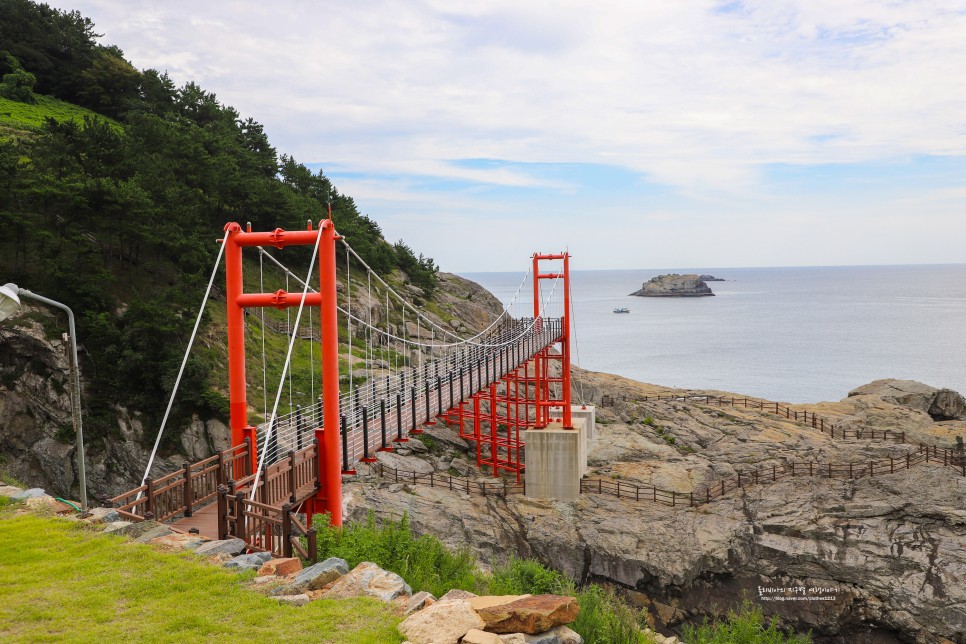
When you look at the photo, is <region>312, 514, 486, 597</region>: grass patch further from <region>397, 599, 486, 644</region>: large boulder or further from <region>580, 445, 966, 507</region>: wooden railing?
<region>580, 445, 966, 507</region>: wooden railing

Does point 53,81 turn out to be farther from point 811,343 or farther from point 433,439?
point 811,343

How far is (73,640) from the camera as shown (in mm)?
6785

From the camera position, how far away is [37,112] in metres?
43.5

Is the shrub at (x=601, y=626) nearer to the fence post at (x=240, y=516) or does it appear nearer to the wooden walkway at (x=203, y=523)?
the fence post at (x=240, y=516)

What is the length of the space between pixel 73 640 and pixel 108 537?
2597 mm

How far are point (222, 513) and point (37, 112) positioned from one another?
1751 inches

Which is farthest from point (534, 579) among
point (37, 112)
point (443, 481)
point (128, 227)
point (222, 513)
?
point (37, 112)

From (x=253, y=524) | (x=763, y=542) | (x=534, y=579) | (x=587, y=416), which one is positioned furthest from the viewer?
(x=587, y=416)

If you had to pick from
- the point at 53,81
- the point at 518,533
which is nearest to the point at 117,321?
the point at 518,533

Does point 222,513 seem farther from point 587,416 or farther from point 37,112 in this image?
point 37,112

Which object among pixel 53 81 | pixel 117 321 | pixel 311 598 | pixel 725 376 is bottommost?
pixel 725 376

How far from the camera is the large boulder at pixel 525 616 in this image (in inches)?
274

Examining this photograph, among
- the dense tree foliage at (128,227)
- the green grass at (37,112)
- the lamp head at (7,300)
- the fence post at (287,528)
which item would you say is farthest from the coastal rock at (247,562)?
the green grass at (37,112)

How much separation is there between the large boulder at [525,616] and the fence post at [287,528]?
10.00 ft
